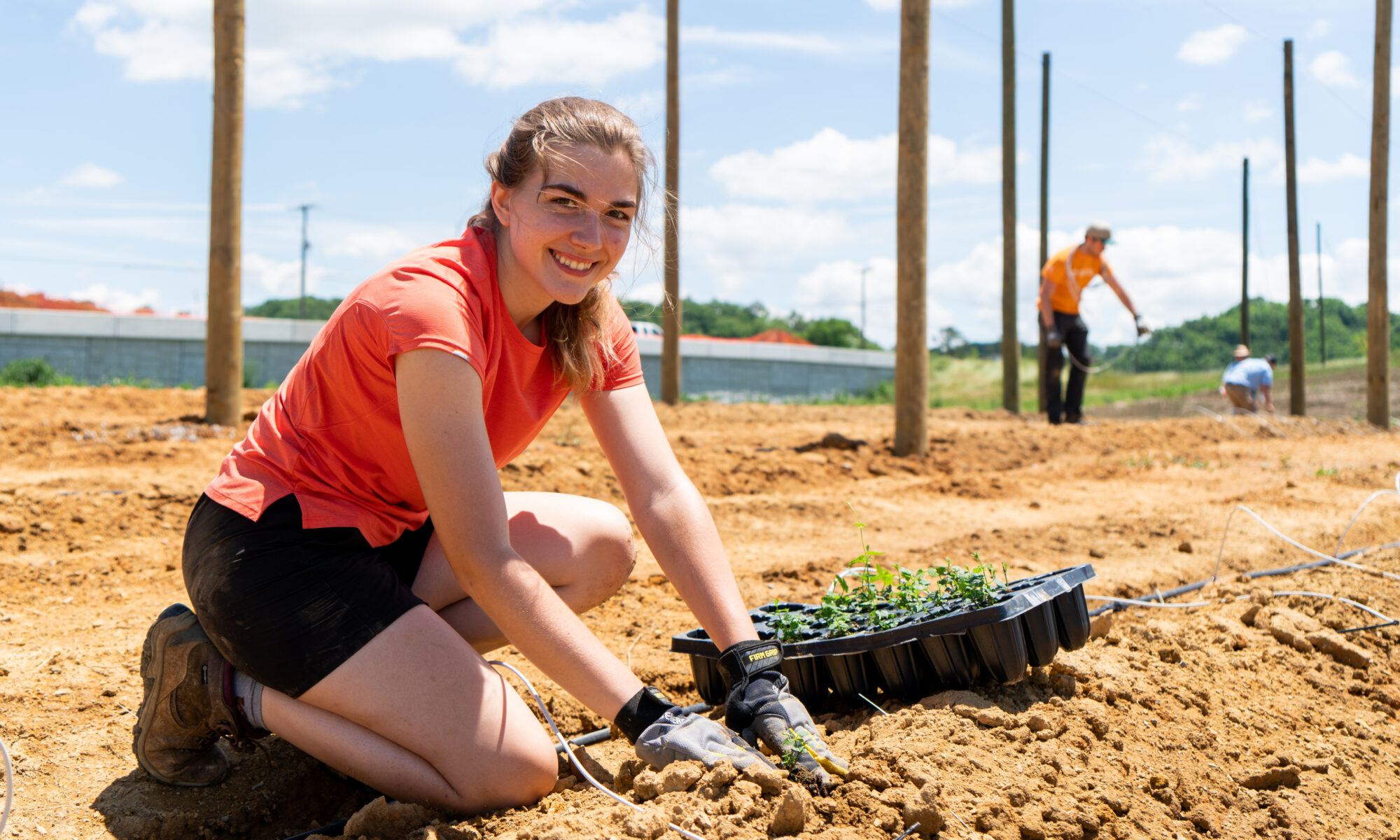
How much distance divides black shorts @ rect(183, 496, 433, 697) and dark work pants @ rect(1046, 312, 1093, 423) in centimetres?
938

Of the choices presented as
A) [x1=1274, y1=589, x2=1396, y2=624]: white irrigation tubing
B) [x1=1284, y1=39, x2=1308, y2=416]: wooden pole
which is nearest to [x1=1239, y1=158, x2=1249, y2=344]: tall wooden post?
[x1=1284, y1=39, x2=1308, y2=416]: wooden pole

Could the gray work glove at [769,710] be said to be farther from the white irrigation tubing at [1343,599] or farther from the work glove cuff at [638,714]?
the white irrigation tubing at [1343,599]

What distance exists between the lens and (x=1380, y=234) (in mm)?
12336

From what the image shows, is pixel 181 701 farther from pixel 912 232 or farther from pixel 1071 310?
pixel 1071 310

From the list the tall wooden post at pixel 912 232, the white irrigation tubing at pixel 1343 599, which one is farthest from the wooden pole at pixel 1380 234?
the white irrigation tubing at pixel 1343 599

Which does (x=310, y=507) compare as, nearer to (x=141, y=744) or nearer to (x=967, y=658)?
(x=141, y=744)

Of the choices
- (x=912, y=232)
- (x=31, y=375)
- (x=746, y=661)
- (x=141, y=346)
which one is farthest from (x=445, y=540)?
(x=141, y=346)

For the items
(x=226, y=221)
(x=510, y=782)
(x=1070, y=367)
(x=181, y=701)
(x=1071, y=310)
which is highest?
(x=226, y=221)

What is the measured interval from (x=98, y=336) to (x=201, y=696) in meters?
21.7

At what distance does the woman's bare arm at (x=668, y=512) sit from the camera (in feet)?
6.89

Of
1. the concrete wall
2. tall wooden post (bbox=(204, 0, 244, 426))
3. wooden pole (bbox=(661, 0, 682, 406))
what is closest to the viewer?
tall wooden post (bbox=(204, 0, 244, 426))

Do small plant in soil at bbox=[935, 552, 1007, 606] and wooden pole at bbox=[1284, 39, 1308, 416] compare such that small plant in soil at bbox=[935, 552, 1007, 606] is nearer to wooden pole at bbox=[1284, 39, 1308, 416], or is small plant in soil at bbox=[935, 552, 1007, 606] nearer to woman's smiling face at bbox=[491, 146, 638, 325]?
woman's smiling face at bbox=[491, 146, 638, 325]

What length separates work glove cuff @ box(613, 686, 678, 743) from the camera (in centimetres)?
183

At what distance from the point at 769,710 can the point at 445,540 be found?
0.71 m
